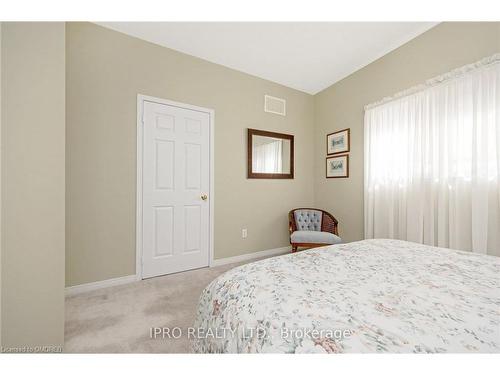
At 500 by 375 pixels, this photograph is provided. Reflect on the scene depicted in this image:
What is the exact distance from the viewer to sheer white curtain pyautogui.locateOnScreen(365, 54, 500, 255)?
1921mm

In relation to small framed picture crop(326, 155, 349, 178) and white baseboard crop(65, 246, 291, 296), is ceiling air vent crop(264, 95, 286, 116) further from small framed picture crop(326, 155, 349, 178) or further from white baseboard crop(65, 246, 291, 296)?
white baseboard crop(65, 246, 291, 296)

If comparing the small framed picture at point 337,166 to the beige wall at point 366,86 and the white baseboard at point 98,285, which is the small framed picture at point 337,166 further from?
the white baseboard at point 98,285

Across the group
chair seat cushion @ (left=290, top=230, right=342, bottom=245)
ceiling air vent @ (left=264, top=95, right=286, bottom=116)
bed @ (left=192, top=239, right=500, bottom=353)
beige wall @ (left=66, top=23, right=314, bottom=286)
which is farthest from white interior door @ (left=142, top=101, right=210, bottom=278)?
bed @ (left=192, top=239, right=500, bottom=353)

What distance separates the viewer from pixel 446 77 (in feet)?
7.16

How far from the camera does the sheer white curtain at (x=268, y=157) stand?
132 inches

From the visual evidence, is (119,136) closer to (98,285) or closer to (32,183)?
(32,183)

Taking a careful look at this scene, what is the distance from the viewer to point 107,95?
7.68 ft

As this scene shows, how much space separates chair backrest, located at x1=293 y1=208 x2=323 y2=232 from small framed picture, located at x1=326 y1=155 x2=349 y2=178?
0.69 meters

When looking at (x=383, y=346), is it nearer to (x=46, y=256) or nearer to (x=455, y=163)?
(x=46, y=256)

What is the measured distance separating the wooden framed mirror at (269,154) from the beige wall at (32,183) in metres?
2.28

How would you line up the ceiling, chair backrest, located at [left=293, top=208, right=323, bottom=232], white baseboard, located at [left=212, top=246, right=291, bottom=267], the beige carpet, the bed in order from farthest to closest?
chair backrest, located at [left=293, top=208, right=323, bottom=232] → white baseboard, located at [left=212, top=246, right=291, bottom=267] → the ceiling → the beige carpet → the bed

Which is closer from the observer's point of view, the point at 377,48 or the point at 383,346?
the point at 383,346
